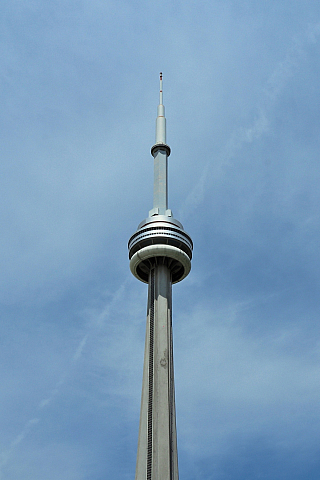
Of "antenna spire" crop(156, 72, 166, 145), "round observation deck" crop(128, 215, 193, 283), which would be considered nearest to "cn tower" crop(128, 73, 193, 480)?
"round observation deck" crop(128, 215, 193, 283)

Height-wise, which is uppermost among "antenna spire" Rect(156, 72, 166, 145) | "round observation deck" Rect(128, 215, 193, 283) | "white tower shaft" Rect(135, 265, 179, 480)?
"antenna spire" Rect(156, 72, 166, 145)

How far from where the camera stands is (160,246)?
70625 mm

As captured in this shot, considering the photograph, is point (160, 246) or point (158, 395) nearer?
point (158, 395)

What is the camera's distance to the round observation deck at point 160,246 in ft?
233

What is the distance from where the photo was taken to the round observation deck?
7100 centimetres

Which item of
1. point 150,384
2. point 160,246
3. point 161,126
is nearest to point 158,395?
point 150,384

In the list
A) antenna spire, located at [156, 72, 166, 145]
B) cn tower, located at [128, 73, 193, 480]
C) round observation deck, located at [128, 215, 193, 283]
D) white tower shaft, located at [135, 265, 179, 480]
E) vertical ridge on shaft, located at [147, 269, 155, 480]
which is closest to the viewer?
white tower shaft, located at [135, 265, 179, 480]

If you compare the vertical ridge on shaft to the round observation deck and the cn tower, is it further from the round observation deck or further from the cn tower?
the round observation deck

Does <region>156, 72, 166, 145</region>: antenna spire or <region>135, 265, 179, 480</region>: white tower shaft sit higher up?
<region>156, 72, 166, 145</region>: antenna spire

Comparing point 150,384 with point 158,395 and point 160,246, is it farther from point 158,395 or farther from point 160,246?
point 160,246

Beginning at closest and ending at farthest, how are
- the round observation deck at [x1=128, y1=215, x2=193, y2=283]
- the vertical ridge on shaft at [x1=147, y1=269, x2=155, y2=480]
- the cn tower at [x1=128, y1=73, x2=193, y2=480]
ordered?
the vertical ridge on shaft at [x1=147, y1=269, x2=155, y2=480] → the cn tower at [x1=128, y1=73, x2=193, y2=480] → the round observation deck at [x1=128, y1=215, x2=193, y2=283]

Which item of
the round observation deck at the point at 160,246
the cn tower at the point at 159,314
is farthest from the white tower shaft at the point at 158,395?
the round observation deck at the point at 160,246

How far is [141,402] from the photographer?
2562 inches

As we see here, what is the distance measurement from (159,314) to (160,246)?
8593 millimetres
